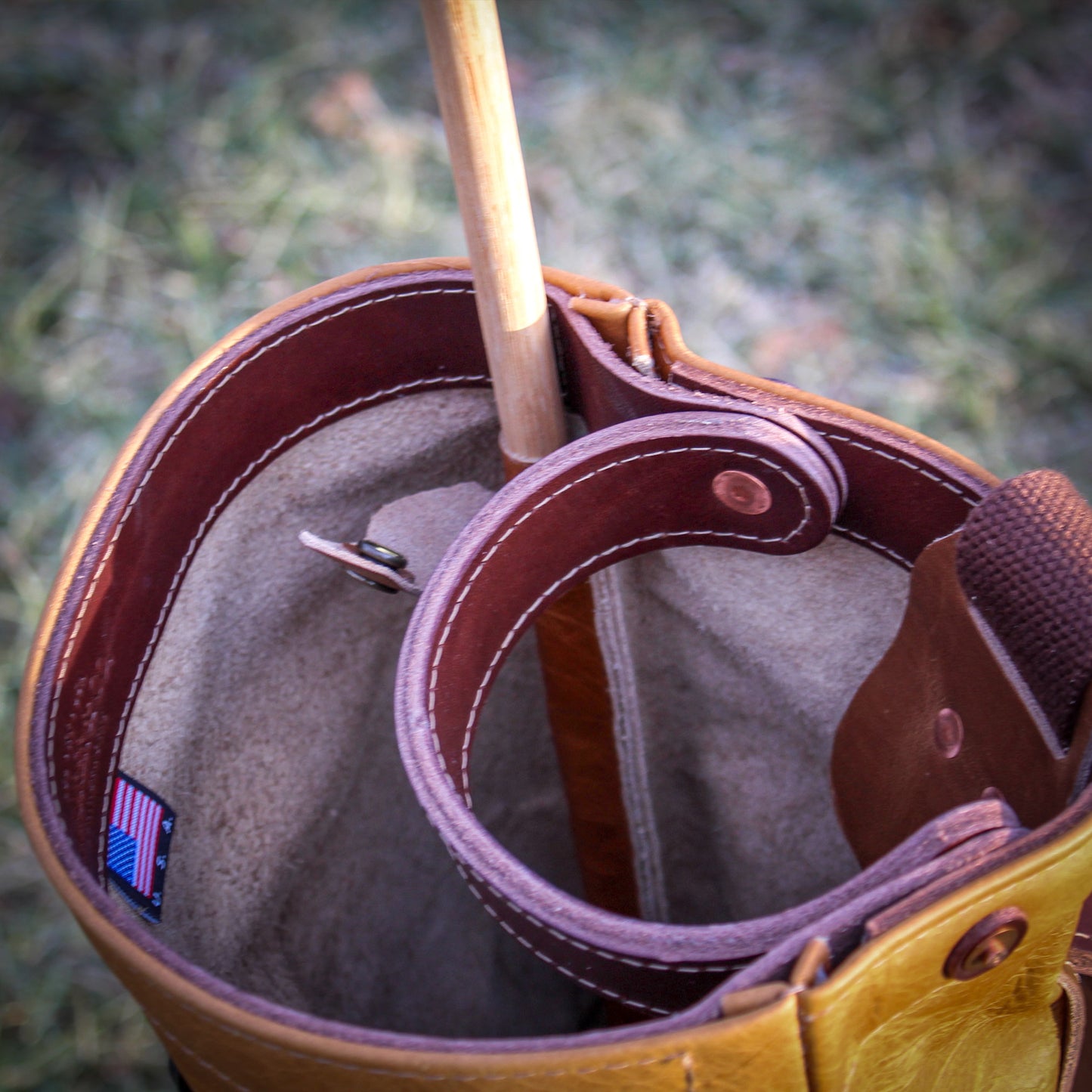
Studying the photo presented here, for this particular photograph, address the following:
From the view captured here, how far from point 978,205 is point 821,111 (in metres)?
0.36

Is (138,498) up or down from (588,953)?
up

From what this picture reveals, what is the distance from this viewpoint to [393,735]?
94 cm

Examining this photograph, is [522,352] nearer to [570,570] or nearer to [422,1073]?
[570,570]

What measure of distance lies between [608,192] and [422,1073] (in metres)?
1.66

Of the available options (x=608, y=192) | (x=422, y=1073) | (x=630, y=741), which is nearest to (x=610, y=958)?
(x=422, y=1073)

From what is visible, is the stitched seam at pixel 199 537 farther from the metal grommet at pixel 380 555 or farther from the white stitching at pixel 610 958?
the white stitching at pixel 610 958

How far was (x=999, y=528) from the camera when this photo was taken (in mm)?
566

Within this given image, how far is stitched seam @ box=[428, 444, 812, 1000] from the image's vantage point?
0.54 meters

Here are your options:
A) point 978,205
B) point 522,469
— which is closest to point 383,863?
point 522,469

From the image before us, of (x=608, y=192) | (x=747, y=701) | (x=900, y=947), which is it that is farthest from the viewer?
(x=608, y=192)

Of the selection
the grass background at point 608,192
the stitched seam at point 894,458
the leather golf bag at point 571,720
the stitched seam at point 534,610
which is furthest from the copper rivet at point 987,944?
the grass background at point 608,192

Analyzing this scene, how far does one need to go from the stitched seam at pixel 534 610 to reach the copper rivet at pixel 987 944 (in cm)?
11

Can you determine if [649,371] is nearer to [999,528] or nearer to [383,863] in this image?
[999,528]

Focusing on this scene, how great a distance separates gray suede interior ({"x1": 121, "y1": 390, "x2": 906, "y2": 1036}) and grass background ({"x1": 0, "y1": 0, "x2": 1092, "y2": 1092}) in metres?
Answer: 0.66
